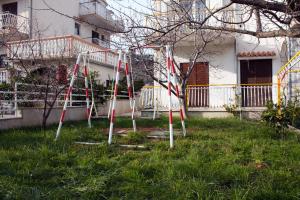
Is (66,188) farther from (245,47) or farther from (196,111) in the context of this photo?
(245,47)

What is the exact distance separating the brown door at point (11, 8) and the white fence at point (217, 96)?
1058 cm

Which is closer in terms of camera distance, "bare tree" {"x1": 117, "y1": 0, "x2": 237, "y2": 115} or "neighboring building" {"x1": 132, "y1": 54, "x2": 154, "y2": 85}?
"bare tree" {"x1": 117, "y1": 0, "x2": 237, "y2": 115}

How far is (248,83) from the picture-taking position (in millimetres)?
13953

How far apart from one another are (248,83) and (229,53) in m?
1.71

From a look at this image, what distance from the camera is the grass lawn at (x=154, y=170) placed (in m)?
3.08

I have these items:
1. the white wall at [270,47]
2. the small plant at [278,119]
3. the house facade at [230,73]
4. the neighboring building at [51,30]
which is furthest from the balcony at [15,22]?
the small plant at [278,119]

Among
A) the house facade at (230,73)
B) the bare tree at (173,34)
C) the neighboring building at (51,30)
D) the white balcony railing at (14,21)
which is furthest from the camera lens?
the white balcony railing at (14,21)

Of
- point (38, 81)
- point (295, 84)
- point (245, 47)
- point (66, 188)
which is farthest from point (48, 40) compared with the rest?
point (66, 188)

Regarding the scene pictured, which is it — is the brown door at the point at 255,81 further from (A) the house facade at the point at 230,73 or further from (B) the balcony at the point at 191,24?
(B) the balcony at the point at 191,24

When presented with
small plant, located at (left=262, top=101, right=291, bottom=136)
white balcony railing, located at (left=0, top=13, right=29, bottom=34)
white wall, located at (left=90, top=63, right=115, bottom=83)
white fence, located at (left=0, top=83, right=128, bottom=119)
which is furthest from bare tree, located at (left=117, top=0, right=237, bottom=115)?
white balcony railing, located at (left=0, top=13, right=29, bottom=34)

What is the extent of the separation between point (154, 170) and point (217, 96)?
1008cm

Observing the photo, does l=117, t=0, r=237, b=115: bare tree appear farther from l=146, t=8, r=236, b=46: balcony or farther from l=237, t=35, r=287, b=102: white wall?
l=237, t=35, r=287, b=102: white wall

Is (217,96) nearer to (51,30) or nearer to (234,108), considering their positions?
(234,108)

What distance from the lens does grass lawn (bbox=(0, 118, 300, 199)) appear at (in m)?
3.08
